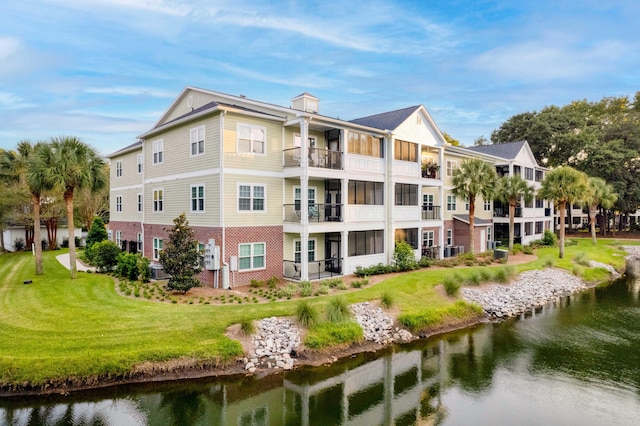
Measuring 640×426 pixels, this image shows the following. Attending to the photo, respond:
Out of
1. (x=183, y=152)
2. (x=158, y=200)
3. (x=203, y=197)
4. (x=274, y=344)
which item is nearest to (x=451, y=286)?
(x=274, y=344)

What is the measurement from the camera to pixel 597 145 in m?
53.8

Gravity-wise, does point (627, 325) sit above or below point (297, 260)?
below

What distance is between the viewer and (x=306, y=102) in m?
25.7

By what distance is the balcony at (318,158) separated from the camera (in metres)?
22.3

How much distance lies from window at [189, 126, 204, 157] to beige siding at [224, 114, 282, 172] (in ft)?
6.88

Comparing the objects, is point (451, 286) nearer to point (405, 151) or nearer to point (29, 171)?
point (405, 151)

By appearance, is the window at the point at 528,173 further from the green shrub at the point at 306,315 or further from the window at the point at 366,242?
the green shrub at the point at 306,315

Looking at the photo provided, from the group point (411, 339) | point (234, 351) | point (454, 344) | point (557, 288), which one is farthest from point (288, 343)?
point (557, 288)

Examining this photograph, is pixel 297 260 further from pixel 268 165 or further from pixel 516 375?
pixel 516 375

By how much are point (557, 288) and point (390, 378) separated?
18.7 metres

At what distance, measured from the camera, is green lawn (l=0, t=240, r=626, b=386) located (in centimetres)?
1188

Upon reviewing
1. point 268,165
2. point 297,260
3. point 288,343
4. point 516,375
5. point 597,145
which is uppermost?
point 597,145

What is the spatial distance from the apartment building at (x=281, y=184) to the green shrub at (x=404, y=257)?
1.57ft

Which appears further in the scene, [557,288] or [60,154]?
[557,288]
